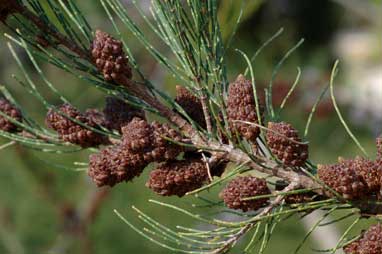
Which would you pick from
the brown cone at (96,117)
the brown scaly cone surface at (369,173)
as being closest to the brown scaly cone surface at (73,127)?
the brown cone at (96,117)

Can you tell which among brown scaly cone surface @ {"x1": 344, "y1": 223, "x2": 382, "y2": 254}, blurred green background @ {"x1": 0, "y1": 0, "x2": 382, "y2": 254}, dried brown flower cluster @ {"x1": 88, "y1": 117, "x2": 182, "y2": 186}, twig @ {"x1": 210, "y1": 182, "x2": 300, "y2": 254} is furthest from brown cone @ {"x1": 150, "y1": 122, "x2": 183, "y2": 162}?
blurred green background @ {"x1": 0, "y1": 0, "x2": 382, "y2": 254}

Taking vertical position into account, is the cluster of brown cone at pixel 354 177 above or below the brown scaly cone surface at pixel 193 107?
below

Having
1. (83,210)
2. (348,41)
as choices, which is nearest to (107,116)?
(83,210)

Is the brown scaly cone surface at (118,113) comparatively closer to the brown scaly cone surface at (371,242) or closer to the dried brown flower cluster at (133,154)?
the dried brown flower cluster at (133,154)

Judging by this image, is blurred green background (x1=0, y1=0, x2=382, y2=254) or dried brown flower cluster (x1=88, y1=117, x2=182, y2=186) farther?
blurred green background (x1=0, y1=0, x2=382, y2=254)

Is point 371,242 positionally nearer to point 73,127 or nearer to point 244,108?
point 244,108

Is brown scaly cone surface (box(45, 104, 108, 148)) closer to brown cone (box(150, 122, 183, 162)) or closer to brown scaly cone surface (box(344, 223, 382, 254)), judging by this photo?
brown cone (box(150, 122, 183, 162))
